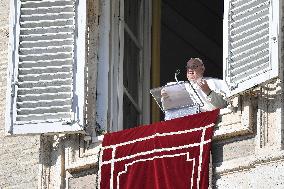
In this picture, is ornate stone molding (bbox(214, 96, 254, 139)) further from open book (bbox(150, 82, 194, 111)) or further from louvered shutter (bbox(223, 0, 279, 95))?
open book (bbox(150, 82, 194, 111))

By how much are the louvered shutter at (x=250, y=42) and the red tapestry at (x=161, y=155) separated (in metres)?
0.41

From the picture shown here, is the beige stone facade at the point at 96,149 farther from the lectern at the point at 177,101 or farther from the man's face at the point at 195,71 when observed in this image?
the man's face at the point at 195,71

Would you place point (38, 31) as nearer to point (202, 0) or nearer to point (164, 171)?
point (164, 171)

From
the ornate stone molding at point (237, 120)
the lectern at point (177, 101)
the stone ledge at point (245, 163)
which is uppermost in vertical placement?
the lectern at point (177, 101)

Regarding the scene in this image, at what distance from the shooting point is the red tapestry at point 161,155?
53.4ft

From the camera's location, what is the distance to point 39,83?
56.6ft

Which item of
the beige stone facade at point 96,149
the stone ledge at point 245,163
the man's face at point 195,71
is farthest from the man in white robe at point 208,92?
the stone ledge at point 245,163

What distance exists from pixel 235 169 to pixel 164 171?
621mm

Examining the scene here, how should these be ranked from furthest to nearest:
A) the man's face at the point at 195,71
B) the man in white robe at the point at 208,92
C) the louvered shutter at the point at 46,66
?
the man's face at the point at 195,71 → the louvered shutter at the point at 46,66 → the man in white robe at the point at 208,92

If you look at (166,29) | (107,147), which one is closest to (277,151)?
(107,147)

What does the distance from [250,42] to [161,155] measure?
120 centimetres

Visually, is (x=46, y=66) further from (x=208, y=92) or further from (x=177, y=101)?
(x=208, y=92)

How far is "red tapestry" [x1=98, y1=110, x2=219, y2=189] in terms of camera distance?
1628 cm

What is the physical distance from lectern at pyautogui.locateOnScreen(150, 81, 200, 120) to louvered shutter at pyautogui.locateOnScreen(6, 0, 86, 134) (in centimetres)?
73
